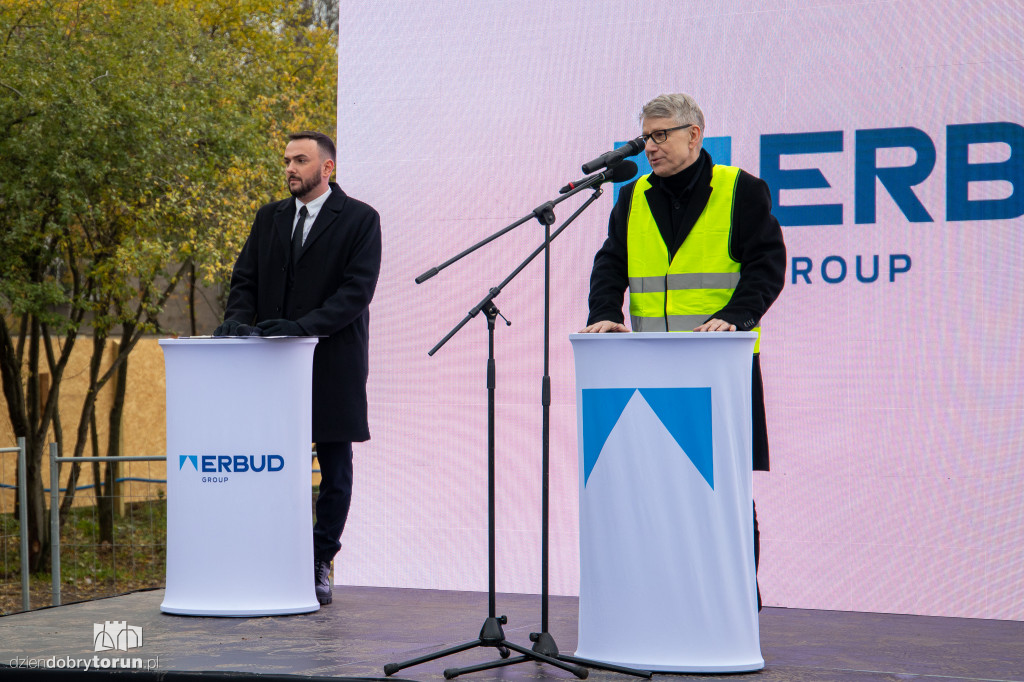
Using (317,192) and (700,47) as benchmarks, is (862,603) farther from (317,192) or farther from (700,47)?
(317,192)

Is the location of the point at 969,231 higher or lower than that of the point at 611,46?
lower

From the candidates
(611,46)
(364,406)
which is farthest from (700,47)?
(364,406)

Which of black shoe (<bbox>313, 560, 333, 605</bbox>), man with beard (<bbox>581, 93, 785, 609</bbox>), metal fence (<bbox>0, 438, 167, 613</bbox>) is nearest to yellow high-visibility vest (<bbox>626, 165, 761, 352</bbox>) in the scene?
man with beard (<bbox>581, 93, 785, 609</bbox>)

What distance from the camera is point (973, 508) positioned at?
4801mm

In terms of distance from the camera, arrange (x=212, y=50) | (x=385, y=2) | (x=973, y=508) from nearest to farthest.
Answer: (x=973, y=508) < (x=385, y=2) < (x=212, y=50)

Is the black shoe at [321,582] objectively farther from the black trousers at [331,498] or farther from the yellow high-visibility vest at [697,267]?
the yellow high-visibility vest at [697,267]

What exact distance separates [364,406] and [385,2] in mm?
1963

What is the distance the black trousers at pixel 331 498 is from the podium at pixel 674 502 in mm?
1667

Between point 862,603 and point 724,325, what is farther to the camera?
point 862,603

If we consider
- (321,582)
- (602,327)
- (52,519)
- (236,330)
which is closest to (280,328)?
(236,330)

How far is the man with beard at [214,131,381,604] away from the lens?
4848 mm

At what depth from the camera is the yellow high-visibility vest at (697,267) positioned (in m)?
3.86

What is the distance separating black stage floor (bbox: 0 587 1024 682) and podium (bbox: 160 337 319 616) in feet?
0.37

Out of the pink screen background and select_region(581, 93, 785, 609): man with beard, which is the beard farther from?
select_region(581, 93, 785, 609): man with beard
